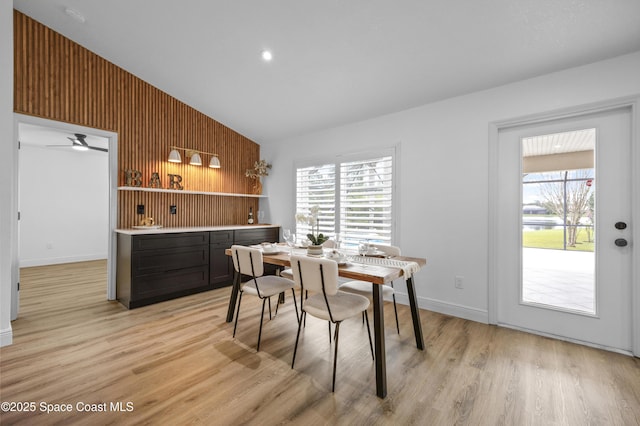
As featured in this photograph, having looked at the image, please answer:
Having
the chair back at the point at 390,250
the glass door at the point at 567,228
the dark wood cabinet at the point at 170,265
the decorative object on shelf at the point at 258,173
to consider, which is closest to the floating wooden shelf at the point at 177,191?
the decorative object on shelf at the point at 258,173

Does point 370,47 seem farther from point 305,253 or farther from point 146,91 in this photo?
point 146,91

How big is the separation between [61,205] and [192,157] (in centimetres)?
408

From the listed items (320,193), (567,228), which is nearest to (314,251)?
(320,193)

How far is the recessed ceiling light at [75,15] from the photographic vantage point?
290cm

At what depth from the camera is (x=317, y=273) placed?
Answer: 6.57 ft

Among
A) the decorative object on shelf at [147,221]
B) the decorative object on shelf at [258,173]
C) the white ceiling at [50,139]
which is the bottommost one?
the decorative object on shelf at [147,221]

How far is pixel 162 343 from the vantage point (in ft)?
8.36

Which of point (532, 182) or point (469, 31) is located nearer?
point (469, 31)

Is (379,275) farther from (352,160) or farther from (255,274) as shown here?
(352,160)

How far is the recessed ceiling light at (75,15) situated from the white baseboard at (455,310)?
4.98 m

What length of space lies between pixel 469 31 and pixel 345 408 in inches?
118

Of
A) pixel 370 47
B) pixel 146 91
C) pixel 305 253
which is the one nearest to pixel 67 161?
pixel 146 91

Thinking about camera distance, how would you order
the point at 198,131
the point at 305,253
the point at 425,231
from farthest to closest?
the point at 198,131, the point at 425,231, the point at 305,253

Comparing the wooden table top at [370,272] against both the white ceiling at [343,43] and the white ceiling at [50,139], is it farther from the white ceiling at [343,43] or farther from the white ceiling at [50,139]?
the white ceiling at [50,139]
